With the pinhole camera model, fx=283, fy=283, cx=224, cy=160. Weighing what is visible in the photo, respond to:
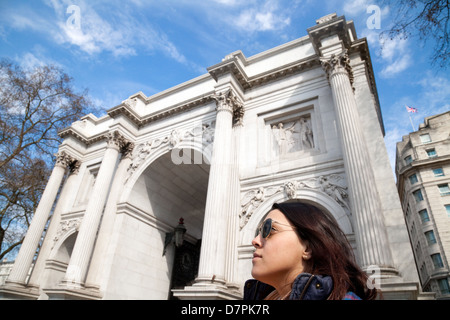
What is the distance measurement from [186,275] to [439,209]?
3292 centimetres

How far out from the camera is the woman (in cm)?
151

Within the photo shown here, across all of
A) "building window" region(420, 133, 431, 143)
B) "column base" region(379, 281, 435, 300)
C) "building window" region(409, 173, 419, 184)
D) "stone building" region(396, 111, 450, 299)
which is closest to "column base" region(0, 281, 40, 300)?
"column base" region(379, 281, 435, 300)

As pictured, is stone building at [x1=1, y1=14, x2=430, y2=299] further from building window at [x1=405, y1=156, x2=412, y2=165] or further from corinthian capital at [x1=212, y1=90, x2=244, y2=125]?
building window at [x1=405, y1=156, x2=412, y2=165]

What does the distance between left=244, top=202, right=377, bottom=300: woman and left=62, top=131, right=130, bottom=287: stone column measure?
40.8 feet

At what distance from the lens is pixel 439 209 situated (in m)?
33.8

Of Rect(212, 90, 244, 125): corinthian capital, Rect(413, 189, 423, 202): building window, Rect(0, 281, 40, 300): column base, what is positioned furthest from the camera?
Rect(413, 189, 423, 202): building window

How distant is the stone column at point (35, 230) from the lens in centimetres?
1402

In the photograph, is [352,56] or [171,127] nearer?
[352,56]

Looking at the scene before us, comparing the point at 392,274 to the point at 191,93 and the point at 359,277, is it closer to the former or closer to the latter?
the point at 359,277

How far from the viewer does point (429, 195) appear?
1387 inches

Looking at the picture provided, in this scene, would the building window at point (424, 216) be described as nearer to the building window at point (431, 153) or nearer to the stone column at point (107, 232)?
the building window at point (431, 153)

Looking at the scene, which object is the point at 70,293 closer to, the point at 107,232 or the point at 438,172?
the point at 107,232

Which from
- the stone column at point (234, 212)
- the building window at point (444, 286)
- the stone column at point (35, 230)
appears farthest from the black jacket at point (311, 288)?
the building window at point (444, 286)
